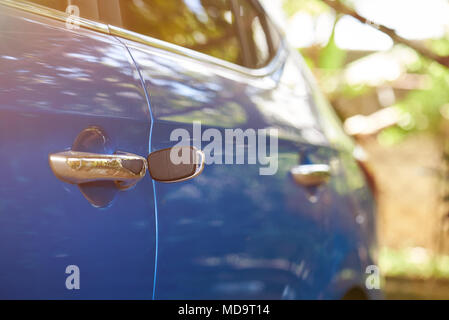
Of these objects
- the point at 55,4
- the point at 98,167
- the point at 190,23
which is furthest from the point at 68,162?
the point at 190,23

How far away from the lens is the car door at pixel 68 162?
1.16m

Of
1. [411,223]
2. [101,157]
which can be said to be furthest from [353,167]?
[411,223]

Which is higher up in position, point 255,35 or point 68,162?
point 255,35

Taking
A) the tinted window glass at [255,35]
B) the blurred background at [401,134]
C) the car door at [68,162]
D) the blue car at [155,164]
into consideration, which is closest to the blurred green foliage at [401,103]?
the blurred background at [401,134]

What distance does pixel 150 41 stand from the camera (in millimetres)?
1790

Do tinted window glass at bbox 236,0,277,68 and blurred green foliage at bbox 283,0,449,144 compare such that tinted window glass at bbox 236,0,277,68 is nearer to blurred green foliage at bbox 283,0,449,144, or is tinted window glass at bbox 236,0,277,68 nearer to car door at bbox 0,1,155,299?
car door at bbox 0,1,155,299

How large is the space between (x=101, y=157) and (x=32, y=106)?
0.59 ft

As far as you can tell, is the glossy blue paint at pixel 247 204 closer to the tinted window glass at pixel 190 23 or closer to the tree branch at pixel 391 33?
the tinted window glass at pixel 190 23

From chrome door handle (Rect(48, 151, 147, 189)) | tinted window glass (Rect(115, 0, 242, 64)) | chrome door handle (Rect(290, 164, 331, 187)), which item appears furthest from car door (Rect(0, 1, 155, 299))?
chrome door handle (Rect(290, 164, 331, 187))

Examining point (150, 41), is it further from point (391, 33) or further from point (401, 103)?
point (401, 103)

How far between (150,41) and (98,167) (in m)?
0.58
